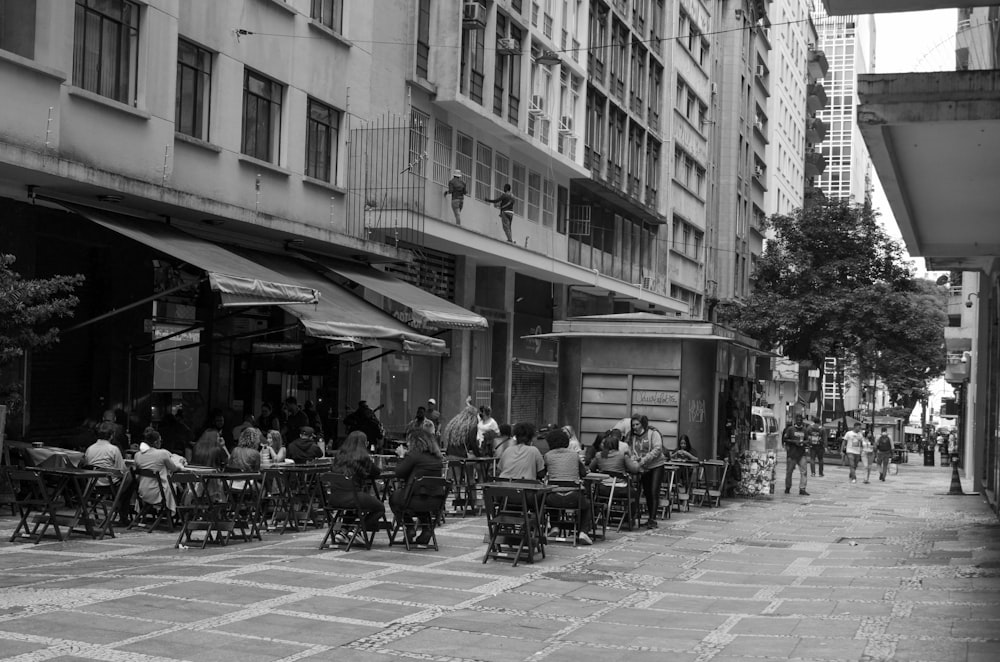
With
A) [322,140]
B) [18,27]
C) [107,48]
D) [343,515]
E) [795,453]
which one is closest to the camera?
[343,515]

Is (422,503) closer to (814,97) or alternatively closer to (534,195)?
(534,195)

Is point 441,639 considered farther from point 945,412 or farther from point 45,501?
point 945,412

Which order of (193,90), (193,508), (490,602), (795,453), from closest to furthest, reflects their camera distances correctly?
1. (490,602)
2. (193,508)
3. (193,90)
4. (795,453)

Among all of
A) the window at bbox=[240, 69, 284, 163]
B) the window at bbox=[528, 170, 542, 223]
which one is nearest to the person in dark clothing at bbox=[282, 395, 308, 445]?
the window at bbox=[240, 69, 284, 163]

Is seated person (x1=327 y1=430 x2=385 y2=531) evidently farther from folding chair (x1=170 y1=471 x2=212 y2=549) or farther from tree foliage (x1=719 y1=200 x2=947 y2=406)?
tree foliage (x1=719 y1=200 x2=947 y2=406)

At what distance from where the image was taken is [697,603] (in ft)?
37.9

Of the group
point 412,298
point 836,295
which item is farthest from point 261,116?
point 836,295

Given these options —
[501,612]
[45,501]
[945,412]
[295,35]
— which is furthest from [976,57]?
[945,412]

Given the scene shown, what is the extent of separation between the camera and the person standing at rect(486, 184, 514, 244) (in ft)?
96.8

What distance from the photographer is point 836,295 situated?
164ft

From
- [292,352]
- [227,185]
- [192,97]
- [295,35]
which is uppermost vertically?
[295,35]

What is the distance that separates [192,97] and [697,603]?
495 inches

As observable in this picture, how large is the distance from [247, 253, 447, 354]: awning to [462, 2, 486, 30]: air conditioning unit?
8.99 m

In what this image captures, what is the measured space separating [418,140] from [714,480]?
961cm
